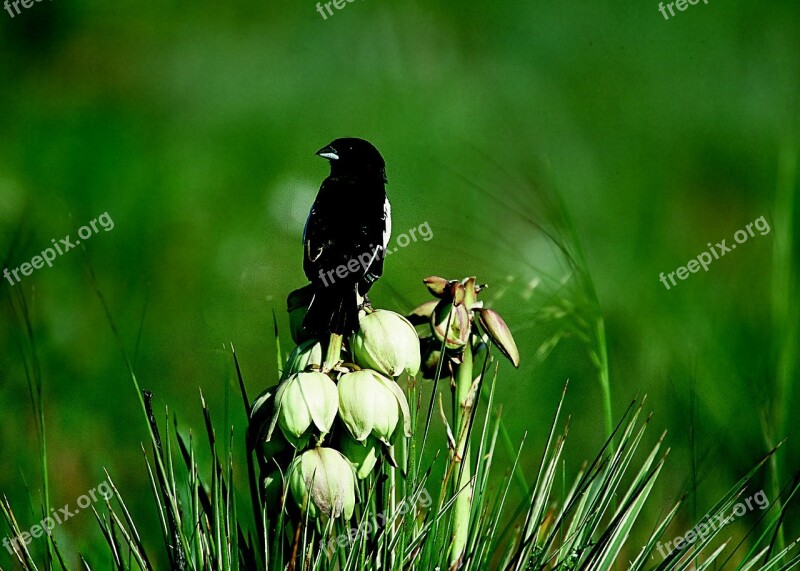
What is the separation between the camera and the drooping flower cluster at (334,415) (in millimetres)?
396

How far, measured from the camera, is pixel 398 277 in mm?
1173

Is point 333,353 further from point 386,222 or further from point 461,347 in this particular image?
point 386,222

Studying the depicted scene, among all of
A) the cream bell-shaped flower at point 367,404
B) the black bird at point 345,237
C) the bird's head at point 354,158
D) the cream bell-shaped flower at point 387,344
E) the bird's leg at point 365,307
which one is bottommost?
the cream bell-shaped flower at point 367,404

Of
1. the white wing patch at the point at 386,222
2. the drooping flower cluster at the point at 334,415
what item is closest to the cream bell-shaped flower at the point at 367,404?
the drooping flower cluster at the point at 334,415

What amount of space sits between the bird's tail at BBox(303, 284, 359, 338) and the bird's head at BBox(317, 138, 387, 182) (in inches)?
5.9

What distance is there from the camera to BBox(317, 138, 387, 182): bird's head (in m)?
0.57

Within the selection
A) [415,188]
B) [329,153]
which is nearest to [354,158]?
[329,153]

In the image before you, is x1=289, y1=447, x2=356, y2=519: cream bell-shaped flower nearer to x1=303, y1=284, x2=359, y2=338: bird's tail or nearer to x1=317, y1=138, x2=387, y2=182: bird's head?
x1=303, y1=284, x2=359, y2=338: bird's tail

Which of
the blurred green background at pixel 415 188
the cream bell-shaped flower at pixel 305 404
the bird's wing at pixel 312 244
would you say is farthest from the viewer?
the blurred green background at pixel 415 188

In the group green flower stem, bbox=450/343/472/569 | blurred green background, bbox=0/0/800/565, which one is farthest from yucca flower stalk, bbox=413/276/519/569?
blurred green background, bbox=0/0/800/565

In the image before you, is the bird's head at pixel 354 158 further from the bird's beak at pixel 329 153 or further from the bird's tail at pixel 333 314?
the bird's tail at pixel 333 314

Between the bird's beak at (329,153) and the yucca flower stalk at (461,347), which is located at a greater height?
the bird's beak at (329,153)

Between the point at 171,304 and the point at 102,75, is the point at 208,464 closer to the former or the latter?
the point at 171,304

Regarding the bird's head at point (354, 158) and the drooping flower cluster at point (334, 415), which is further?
the bird's head at point (354, 158)
